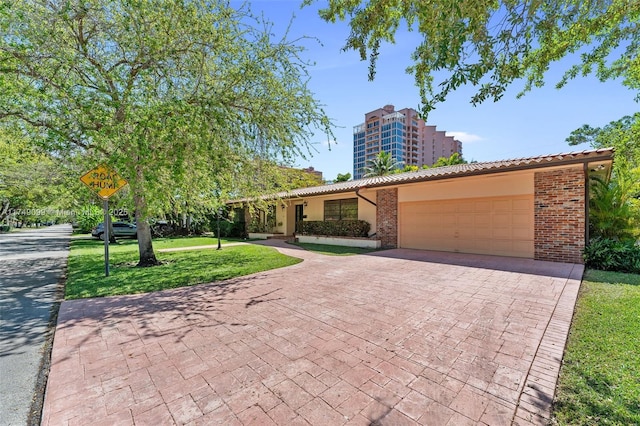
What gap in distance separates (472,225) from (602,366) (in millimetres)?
8302

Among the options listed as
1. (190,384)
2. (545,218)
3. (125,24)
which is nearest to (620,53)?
(545,218)

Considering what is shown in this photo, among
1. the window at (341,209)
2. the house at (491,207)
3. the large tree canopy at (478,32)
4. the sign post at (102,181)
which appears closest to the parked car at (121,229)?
the window at (341,209)

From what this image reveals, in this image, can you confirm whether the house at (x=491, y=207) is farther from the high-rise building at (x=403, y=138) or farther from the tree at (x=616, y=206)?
the high-rise building at (x=403, y=138)

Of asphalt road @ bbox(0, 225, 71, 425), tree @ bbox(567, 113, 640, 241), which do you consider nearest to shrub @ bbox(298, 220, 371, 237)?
tree @ bbox(567, 113, 640, 241)

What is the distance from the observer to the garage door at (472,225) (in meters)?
9.42

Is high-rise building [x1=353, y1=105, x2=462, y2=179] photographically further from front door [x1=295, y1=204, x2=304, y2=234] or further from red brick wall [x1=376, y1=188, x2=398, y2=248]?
red brick wall [x1=376, y1=188, x2=398, y2=248]

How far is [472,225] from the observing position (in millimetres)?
10617

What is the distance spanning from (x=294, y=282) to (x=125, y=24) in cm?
655

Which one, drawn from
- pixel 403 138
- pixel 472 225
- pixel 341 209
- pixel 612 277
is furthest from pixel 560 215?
pixel 403 138

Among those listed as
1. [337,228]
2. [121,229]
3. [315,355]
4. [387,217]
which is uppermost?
[387,217]

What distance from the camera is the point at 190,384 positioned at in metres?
2.69

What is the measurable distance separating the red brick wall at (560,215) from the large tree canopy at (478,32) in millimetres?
3974

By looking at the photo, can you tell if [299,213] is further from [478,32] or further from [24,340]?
[478,32]

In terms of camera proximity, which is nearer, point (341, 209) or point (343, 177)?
point (341, 209)
